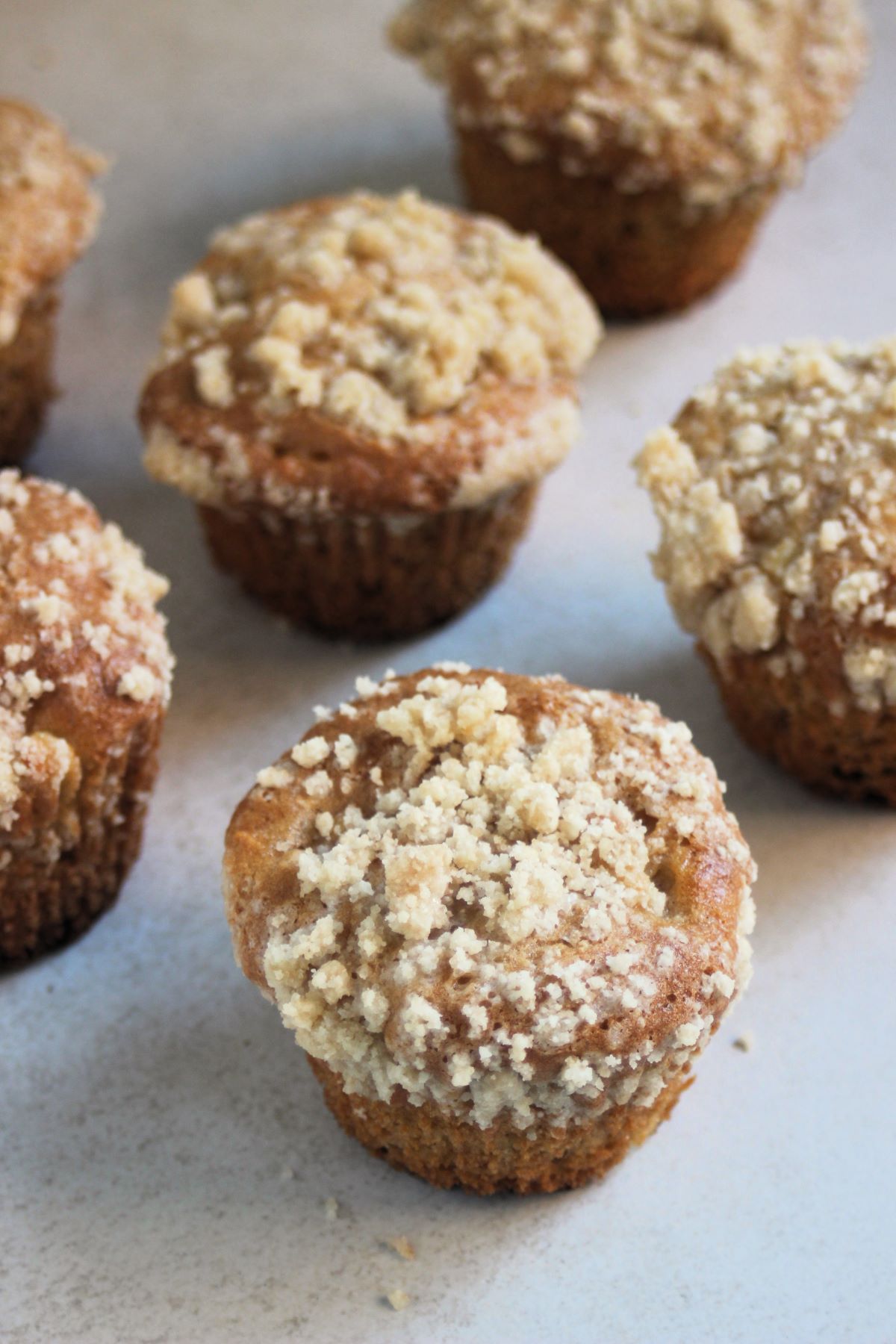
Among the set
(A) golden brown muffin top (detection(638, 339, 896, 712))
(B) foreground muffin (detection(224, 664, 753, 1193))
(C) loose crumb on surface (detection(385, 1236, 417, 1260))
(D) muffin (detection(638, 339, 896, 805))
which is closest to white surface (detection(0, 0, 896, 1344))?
(C) loose crumb on surface (detection(385, 1236, 417, 1260))

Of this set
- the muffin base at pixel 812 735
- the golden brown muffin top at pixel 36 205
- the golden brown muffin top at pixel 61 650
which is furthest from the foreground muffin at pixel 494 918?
the golden brown muffin top at pixel 36 205

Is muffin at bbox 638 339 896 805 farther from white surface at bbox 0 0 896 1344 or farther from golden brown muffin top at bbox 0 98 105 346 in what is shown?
golden brown muffin top at bbox 0 98 105 346

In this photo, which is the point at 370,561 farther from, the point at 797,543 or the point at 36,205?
the point at 36,205

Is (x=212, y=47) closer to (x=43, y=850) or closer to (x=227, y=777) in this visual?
(x=227, y=777)

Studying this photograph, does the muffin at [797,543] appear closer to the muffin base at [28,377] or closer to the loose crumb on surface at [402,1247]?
the loose crumb on surface at [402,1247]

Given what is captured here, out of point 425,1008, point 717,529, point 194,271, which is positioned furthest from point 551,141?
point 425,1008

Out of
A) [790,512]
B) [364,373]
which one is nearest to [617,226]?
[364,373]
